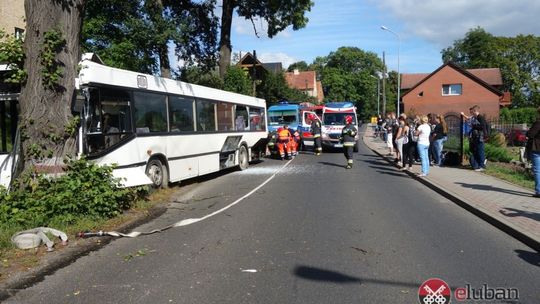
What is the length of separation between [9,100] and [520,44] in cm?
8772

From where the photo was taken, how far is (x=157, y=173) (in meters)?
11.8

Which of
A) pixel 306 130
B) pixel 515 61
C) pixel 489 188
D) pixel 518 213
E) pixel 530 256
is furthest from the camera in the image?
pixel 515 61

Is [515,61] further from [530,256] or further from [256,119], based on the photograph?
[530,256]

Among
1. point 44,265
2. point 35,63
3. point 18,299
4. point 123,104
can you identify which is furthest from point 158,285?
point 123,104

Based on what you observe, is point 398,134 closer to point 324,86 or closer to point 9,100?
point 9,100

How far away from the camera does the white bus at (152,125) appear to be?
941 cm

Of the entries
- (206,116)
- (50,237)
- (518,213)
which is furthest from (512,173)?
(50,237)

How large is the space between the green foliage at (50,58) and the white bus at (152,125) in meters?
0.63

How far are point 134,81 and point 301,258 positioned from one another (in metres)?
6.39

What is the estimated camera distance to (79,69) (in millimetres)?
9023

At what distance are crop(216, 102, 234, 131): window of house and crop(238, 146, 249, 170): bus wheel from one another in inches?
50.6

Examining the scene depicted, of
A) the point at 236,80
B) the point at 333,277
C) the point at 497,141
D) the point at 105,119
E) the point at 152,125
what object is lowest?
the point at 333,277

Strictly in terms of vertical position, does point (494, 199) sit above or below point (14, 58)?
below

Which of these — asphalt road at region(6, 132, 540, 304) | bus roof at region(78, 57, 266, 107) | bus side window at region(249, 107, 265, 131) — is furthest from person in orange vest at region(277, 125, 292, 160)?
asphalt road at region(6, 132, 540, 304)
